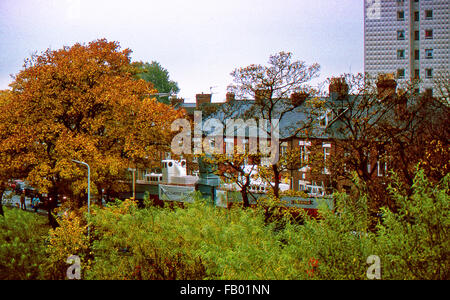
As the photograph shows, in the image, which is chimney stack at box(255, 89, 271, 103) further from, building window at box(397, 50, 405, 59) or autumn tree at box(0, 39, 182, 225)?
building window at box(397, 50, 405, 59)

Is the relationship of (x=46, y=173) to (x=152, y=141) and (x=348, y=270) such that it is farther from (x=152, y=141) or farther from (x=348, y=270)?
(x=348, y=270)

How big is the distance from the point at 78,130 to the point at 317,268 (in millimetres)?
23652

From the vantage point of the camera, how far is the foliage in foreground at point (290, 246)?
1052 centimetres

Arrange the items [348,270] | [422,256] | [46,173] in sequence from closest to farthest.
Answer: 1. [422,256]
2. [348,270]
3. [46,173]

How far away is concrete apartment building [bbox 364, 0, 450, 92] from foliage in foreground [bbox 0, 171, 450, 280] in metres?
33.2

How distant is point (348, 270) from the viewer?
436 inches

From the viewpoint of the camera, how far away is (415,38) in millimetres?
50281

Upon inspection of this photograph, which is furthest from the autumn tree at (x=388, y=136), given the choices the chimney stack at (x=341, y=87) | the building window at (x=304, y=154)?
the building window at (x=304, y=154)

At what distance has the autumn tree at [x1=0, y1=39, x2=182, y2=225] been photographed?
1118 inches

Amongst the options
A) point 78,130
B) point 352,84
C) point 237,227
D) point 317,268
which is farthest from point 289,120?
point 317,268

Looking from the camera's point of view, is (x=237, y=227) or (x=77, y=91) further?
(x=77, y=91)

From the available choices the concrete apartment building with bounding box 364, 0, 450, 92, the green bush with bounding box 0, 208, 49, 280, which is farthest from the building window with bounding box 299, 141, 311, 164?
the green bush with bounding box 0, 208, 49, 280

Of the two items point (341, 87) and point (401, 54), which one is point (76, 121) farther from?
point (401, 54)

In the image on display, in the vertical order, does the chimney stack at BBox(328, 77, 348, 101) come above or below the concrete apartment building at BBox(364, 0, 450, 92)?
below
